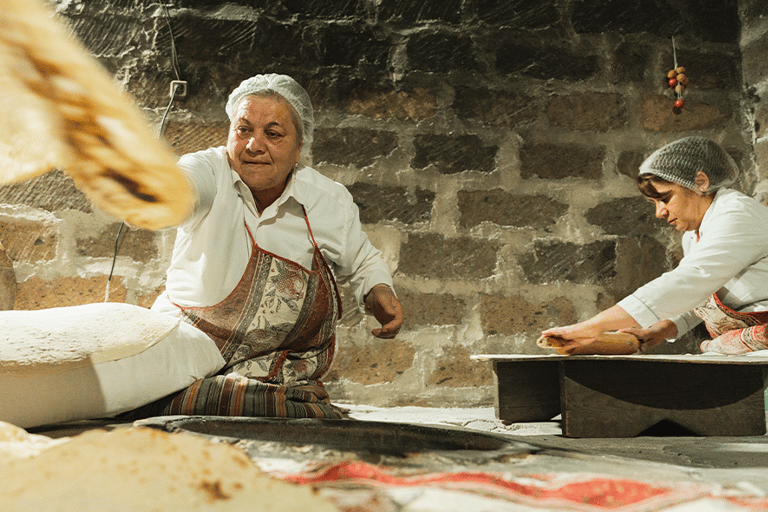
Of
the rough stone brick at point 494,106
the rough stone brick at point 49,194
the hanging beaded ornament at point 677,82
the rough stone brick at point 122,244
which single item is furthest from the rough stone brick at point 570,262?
the rough stone brick at point 49,194

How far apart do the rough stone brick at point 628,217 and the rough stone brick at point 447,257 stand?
475 mm

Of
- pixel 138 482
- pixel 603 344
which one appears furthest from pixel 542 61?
pixel 138 482

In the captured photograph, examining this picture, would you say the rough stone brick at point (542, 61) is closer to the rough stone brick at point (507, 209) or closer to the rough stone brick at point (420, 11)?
the rough stone brick at point (420, 11)

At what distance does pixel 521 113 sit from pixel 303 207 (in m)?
1.17

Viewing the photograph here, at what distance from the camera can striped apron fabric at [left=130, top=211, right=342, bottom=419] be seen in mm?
1565

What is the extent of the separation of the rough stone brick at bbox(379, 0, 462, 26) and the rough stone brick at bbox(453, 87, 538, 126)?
1.02 feet

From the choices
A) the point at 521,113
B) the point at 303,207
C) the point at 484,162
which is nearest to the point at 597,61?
the point at 521,113

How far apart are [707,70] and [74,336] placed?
2.69 m

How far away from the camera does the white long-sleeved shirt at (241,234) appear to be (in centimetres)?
161

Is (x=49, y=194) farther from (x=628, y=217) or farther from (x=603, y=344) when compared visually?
(x=628, y=217)

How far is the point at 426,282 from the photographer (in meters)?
2.35

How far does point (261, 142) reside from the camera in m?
1.69

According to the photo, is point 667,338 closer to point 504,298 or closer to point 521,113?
point 504,298

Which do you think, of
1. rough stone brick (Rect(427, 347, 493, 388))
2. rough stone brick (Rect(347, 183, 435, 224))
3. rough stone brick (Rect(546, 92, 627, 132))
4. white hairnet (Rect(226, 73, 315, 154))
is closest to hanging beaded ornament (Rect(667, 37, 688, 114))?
rough stone brick (Rect(546, 92, 627, 132))
